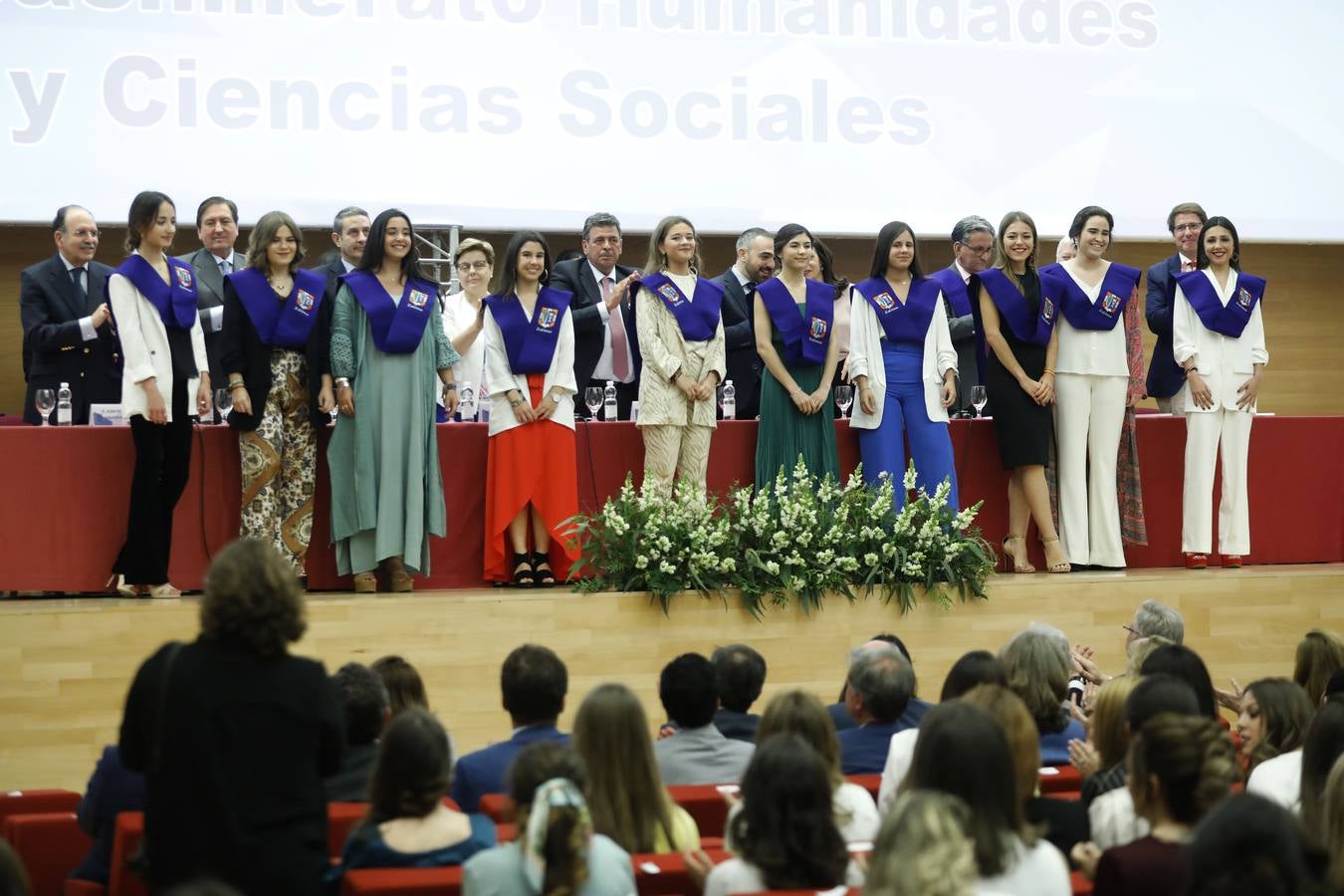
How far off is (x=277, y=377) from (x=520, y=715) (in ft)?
8.86

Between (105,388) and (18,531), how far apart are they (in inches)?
35.2

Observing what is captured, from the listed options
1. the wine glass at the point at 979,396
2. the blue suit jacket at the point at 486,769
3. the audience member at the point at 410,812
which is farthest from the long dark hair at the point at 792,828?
the wine glass at the point at 979,396

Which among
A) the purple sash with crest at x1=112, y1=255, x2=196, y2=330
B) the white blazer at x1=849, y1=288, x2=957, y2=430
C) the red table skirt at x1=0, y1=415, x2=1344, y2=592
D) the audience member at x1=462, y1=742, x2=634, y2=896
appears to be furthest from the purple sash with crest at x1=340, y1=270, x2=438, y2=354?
the audience member at x1=462, y1=742, x2=634, y2=896

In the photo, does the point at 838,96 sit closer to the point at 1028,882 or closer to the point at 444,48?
the point at 444,48

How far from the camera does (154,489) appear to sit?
5.83 meters

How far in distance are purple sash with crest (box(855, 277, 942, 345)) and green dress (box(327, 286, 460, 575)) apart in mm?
1933

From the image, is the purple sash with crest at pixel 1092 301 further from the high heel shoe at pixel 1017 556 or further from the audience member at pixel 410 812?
the audience member at pixel 410 812

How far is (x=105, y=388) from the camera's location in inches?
264

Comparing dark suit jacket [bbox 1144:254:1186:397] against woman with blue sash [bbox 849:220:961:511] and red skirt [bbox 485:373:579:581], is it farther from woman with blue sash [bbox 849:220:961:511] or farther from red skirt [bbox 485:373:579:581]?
red skirt [bbox 485:373:579:581]

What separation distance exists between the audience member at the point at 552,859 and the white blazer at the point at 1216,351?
507cm

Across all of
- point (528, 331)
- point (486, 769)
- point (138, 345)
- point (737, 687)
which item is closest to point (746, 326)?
point (528, 331)

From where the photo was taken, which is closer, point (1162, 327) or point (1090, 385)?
point (1090, 385)

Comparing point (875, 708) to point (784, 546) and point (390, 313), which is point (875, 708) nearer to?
point (784, 546)

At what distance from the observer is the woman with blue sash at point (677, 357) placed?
21.2 feet
